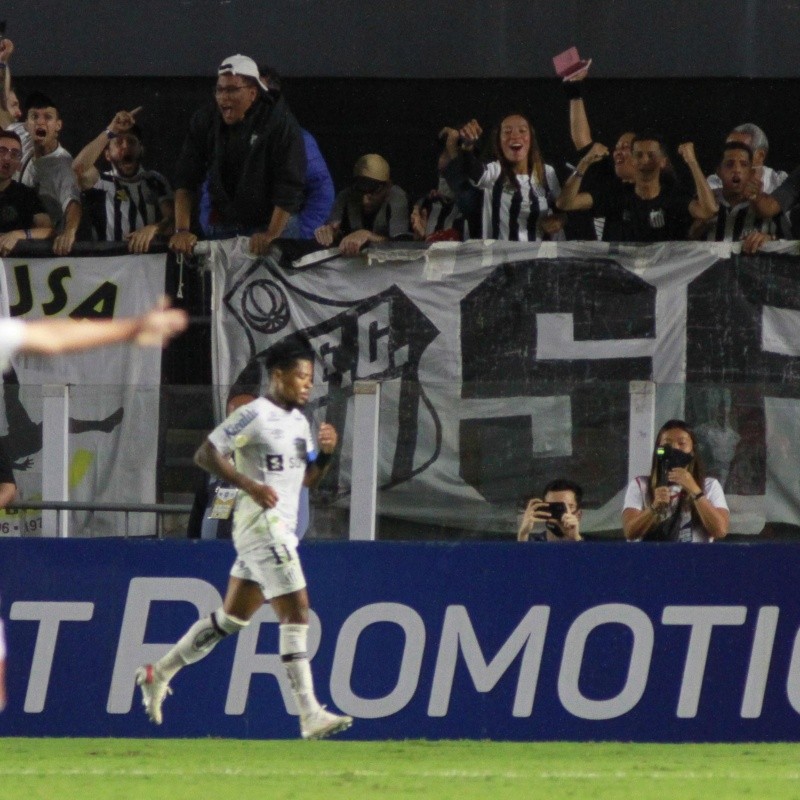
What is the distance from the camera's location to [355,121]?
1292 cm

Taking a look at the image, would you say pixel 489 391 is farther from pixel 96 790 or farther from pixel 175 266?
pixel 96 790

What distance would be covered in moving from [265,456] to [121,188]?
13.0ft

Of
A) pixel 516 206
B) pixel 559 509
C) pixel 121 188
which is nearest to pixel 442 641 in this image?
pixel 559 509

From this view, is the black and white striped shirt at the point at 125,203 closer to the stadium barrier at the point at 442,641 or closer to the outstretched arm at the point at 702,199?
the stadium barrier at the point at 442,641

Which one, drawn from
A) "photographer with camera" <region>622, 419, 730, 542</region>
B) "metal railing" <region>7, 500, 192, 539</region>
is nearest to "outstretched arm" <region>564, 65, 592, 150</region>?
"photographer with camera" <region>622, 419, 730, 542</region>

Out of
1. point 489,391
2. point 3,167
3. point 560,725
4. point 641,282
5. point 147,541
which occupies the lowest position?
point 560,725

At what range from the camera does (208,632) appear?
8.02 meters

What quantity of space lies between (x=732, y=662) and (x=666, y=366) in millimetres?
1808

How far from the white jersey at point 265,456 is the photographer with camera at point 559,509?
1519 millimetres

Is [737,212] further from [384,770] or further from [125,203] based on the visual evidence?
[384,770]

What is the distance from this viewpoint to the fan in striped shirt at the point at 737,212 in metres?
10.4

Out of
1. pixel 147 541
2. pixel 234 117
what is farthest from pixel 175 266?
pixel 147 541

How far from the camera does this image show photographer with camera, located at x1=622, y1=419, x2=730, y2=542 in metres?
8.80

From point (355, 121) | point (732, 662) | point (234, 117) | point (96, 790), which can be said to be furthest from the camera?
point (355, 121)
